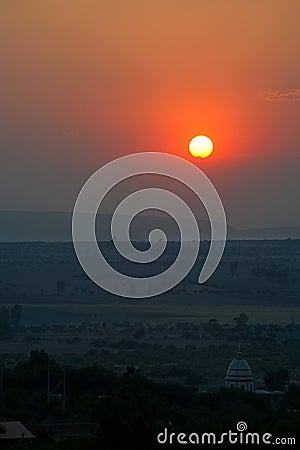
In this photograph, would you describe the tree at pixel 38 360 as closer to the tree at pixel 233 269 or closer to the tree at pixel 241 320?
the tree at pixel 241 320

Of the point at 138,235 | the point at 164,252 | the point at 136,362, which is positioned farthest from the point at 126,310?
the point at 138,235

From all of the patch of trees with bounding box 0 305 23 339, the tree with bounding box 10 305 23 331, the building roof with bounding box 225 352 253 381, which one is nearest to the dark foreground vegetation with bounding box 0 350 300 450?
the building roof with bounding box 225 352 253 381

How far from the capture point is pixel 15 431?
24.4 meters

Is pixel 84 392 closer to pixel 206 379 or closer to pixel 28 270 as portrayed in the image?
pixel 206 379

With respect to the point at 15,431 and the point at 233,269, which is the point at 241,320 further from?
the point at 15,431

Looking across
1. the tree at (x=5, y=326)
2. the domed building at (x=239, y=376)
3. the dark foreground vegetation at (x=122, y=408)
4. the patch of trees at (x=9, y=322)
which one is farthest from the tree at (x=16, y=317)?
the dark foreground vegetation at (x=122, y=408)

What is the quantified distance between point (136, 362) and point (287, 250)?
112985 millimetres

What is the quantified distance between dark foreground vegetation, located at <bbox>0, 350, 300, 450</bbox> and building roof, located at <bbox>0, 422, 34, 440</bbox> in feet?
0.89

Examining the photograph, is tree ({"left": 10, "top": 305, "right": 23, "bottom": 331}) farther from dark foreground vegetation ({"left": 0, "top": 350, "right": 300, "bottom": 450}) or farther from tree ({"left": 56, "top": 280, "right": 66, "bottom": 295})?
dark foreground vegetation ({"left": 0, "top": 350, "right": 300, "bottom": 450})

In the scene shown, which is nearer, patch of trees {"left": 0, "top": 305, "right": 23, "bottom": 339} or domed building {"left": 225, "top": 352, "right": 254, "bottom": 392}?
domed building {"left": 225, "top": 352, "right": 254, "bottom": 392}

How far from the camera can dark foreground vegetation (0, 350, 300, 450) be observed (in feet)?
70.6

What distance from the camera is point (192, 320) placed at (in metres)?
85.2

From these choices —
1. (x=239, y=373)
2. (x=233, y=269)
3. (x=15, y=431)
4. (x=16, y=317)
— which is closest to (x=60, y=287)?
(x=233, y=269)

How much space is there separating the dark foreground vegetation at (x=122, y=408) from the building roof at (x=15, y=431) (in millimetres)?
271
